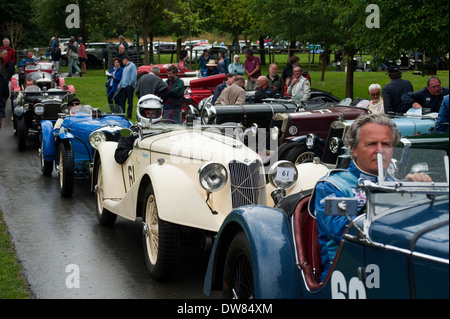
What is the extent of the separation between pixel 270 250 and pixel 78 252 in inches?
158

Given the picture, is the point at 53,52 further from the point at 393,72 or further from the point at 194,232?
the point at 194,232

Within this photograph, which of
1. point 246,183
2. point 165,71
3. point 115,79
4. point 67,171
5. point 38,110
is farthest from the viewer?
point 165,71

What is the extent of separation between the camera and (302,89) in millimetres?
15086

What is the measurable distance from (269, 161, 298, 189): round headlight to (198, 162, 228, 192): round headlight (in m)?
0.47

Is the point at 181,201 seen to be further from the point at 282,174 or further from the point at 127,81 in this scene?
the point at 127,81

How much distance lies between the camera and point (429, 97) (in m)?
11.9

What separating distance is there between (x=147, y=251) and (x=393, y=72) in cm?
753

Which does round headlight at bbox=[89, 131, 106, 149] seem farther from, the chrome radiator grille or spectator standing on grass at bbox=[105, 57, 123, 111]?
spectator standing on grass at bbox=[105, 57, 123, 111]

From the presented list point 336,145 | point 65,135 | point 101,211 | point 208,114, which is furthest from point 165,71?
point 101,211

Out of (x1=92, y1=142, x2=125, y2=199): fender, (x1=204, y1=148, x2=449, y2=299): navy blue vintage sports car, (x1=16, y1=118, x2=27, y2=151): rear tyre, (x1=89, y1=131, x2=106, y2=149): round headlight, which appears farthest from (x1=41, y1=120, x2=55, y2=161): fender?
(x1=204, y1=148, x2=449, y2=299): navy blue vintage sports car

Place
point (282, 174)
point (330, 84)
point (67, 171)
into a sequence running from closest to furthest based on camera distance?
1. point (282, 174)
2. point (67, 171)
3. point (330, 84)

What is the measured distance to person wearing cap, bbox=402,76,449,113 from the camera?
11.7 metres

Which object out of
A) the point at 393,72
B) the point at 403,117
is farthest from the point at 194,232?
the point at 393,72
